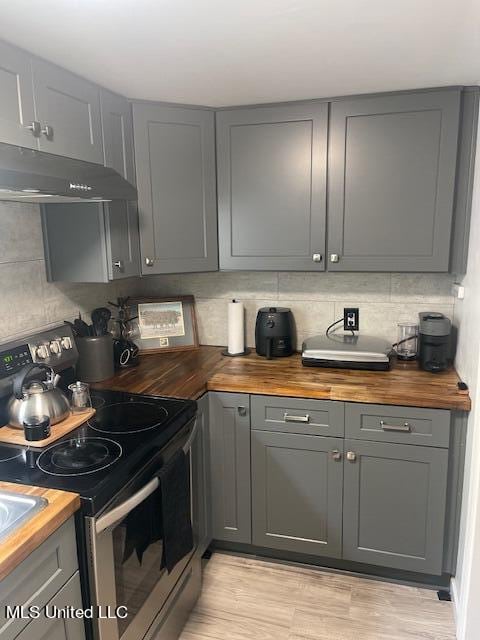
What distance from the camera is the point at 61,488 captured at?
1.33 m

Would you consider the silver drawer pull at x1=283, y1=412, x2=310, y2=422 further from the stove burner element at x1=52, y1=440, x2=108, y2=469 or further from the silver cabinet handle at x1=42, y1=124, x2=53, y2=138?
the silver cabinet handle at x1=42, y1=124, x2=53, y2=138

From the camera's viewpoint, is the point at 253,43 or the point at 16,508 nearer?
the point at 16,508

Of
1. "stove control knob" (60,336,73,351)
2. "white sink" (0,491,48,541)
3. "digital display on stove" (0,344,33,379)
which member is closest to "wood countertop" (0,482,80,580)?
"white sink" (0,491,48,541)

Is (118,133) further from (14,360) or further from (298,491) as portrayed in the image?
(298,491)

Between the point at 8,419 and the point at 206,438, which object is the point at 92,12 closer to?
the point at 8,419

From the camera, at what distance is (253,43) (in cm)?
156

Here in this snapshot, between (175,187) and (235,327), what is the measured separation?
801mm

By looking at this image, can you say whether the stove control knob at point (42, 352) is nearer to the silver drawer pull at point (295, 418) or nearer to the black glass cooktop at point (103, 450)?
the black glass cooktop at point (103, 450)

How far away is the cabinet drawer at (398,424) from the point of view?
1982 mm

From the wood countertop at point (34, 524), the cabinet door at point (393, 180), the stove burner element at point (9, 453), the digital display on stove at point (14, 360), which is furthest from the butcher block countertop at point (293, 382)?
the wood countertop at point (34, 524)

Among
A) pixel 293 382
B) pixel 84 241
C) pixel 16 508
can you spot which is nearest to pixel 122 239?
pixel 84 241

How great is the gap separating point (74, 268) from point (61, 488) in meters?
1.05

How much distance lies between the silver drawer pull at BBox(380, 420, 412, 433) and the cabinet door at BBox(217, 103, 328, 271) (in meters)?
0.77

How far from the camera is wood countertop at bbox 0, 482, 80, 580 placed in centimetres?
107
